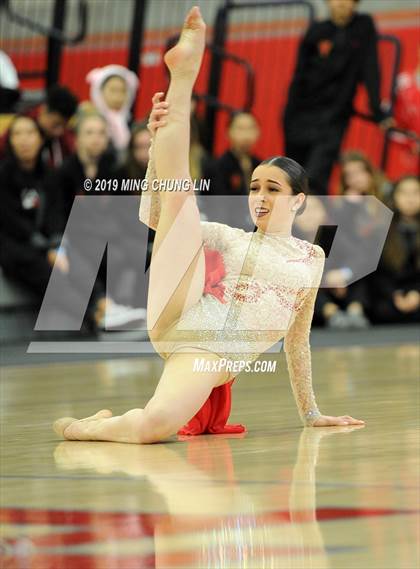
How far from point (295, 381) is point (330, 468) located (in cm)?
76

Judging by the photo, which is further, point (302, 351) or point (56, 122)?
point (56, 122)

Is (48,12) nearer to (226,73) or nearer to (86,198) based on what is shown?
(226,73)

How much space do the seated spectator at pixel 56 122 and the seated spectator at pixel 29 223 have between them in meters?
0.43

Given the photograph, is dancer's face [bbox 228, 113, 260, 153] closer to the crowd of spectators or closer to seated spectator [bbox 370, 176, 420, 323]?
the crowd of spectators

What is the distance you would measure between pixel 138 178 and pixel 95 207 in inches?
14.3

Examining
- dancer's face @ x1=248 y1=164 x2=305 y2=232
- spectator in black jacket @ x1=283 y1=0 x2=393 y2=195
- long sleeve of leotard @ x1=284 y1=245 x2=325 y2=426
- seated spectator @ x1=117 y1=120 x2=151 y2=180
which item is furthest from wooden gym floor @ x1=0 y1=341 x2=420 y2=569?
spectator in black jacket @ x1=283 y1=0 x2=393 y2=195

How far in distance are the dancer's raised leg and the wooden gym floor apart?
1.49ft

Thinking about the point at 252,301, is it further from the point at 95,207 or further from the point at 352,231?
the point at 352,231

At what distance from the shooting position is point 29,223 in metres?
8.42

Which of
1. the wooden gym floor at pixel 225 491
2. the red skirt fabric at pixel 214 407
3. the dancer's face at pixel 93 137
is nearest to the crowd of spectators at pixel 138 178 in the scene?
the dancer's face at pixel 93 137

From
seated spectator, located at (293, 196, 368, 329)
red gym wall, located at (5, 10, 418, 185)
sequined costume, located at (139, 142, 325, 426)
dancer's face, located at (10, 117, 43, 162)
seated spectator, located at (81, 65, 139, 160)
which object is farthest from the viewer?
red gym wall, located at (5, 10, 418, 185)

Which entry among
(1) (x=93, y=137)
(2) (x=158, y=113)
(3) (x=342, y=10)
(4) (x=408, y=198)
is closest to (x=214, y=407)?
(2) (x=158, y=113)

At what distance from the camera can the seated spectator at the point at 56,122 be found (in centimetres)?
892

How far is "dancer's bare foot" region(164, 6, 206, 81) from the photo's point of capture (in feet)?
13.4
